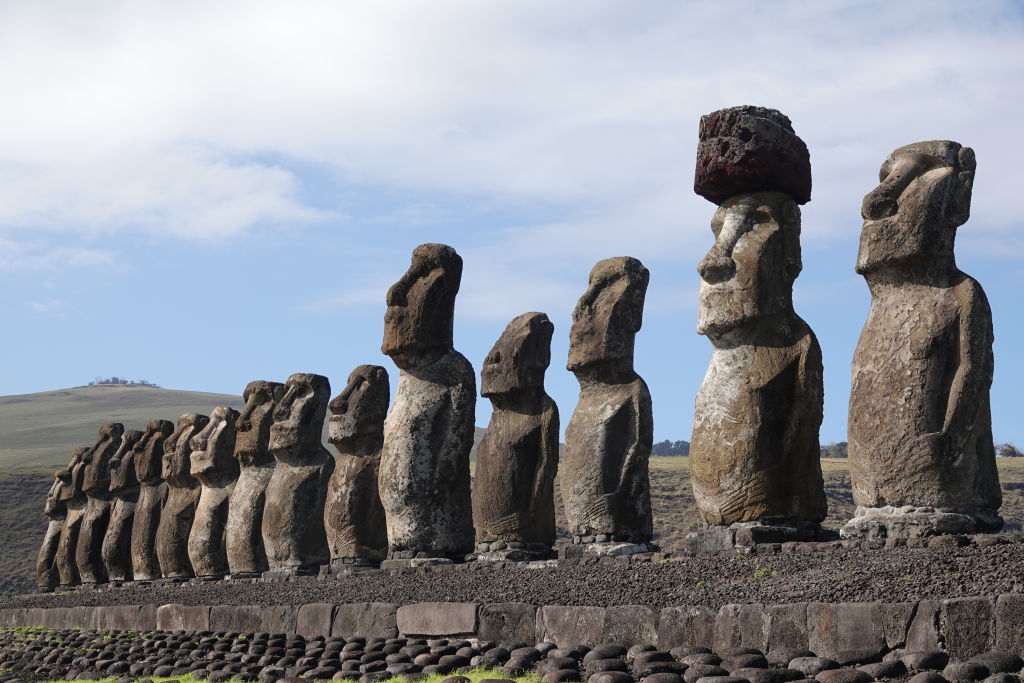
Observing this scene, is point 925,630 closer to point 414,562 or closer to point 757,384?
point 757,384

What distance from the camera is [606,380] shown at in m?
12.8

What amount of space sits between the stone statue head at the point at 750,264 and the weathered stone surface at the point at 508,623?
3231 millimetres

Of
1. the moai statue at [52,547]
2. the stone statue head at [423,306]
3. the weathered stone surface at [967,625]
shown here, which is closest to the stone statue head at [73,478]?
the moai statue at [52,547]

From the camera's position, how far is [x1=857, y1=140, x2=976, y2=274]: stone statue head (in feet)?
31.5

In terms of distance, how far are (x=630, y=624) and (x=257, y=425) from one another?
449 inches

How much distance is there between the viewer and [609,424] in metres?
12.3

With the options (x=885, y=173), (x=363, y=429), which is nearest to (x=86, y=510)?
(x=363, y=429)

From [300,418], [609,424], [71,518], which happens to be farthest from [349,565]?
[71,518]

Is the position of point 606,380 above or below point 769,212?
below

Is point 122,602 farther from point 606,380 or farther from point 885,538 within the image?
point 885,538

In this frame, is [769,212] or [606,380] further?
[606,380]

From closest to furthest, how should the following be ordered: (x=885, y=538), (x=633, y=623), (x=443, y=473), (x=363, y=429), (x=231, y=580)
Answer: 1. (x=633, y=623)
2. (x=885, y=538)
3. (x=443, y=473)
4. (x=363, y=429)
5. (x=231, y=580)

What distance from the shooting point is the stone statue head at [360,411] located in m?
15.8

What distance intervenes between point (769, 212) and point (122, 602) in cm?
998
